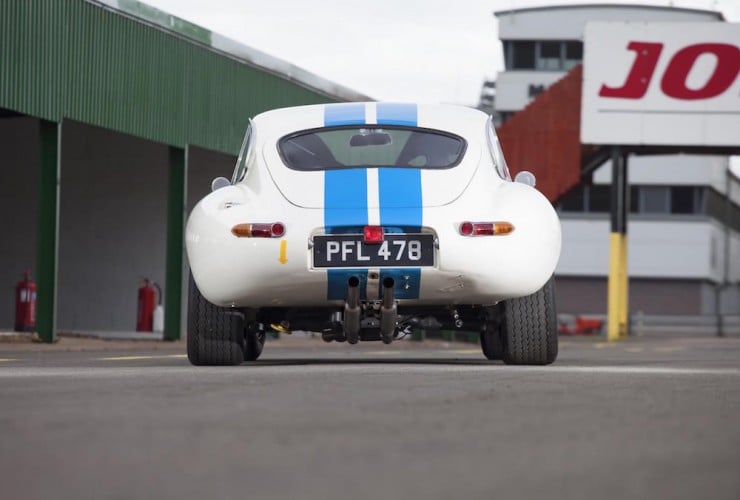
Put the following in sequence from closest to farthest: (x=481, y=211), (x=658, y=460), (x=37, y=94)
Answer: (x=658, y=460) < (x=481, y=211) < (x=37, y=94)

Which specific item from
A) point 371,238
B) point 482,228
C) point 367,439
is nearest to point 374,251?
point 371,238

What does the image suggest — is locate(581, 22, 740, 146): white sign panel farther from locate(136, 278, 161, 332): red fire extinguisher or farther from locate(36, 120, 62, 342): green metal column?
locate(36, 120, 62, 342): green metal column

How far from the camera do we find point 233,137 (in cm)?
2630

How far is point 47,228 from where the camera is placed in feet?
66.1

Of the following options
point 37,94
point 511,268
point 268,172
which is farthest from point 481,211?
point 37,94

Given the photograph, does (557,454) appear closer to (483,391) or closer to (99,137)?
(483,391)

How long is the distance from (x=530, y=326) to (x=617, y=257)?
25.6m

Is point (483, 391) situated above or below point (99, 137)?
below

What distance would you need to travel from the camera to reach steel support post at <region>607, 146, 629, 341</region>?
34.1 meters

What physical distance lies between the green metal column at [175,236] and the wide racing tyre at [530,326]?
1522cm

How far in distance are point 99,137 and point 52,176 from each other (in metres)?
7.31

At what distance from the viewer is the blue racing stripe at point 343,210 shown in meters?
8.34

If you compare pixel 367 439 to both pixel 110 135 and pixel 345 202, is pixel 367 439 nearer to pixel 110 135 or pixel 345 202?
pixel 345 202

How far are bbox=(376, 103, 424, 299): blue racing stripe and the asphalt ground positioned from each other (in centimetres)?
154
